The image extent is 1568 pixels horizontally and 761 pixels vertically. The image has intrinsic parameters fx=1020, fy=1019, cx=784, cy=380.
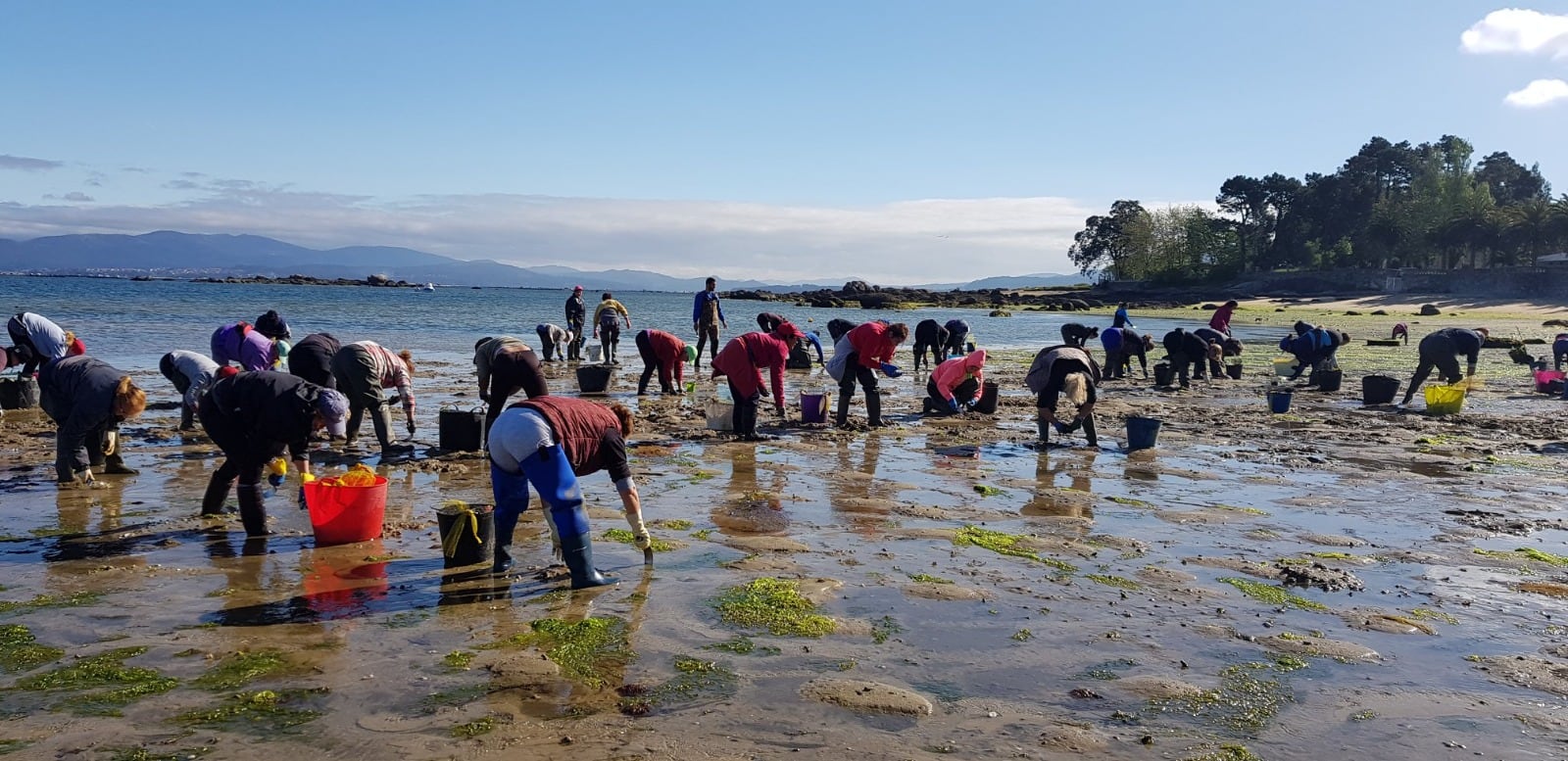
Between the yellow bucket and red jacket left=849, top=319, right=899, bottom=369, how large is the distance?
28.6ft

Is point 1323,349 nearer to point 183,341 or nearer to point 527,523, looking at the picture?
point 527,523

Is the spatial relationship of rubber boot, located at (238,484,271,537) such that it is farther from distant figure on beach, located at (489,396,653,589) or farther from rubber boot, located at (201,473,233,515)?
distant figure on beach, located at (489,396,653,589)

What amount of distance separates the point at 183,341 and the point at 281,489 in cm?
2233

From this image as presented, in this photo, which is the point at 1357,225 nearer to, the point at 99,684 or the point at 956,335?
the point at 956,335

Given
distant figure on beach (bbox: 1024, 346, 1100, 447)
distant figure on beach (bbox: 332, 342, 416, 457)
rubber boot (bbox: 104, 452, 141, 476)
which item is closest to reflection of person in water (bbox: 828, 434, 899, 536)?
distant figure on beach (bbox: 1024, 346, 1100, 447)

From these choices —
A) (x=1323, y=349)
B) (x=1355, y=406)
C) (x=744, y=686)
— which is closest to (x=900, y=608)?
(x=744, y=686)

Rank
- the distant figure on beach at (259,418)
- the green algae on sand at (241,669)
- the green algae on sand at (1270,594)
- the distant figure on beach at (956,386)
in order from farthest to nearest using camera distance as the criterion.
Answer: the distant figure on beach at (956,386) → the distant figure on beach at (259,418) → the green algae on sand at (1270,594) → the green algae on sand at (241,669)

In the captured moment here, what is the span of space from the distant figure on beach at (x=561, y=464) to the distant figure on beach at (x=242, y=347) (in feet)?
21.6

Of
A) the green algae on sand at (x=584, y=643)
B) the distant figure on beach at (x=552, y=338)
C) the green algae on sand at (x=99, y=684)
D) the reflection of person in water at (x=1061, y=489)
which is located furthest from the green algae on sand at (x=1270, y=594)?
the distant figure on beach at (x=552, y=338)

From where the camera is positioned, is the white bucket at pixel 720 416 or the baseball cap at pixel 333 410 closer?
the baseball cap at pixel 333 410

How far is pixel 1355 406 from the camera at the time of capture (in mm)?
16688

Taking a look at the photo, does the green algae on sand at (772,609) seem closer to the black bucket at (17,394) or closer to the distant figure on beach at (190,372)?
the distant figure on beach at (190,372)

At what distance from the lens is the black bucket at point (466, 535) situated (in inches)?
254

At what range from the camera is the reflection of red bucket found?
19.1ft
